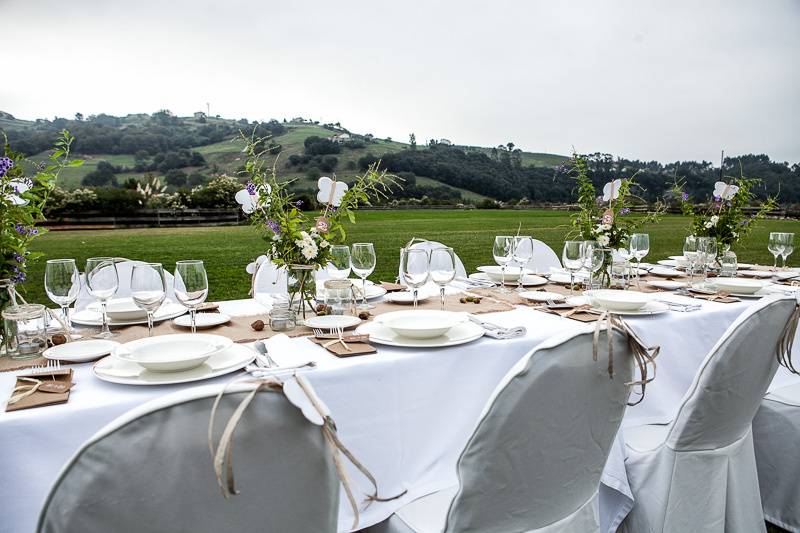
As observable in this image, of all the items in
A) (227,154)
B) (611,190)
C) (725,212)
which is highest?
(227,154)

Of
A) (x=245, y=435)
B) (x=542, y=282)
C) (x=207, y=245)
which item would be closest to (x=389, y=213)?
(x=207, y=245)

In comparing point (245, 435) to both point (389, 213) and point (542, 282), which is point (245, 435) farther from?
point (389, 213)

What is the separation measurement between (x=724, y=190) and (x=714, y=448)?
6.80ft

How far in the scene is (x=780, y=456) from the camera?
7.37ft

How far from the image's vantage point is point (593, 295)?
2.23 metres

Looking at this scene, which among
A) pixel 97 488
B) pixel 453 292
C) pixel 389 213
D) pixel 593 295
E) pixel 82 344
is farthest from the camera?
pixel 389 213

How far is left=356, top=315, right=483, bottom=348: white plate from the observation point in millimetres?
1547

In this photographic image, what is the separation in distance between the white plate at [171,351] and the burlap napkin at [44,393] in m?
0.12

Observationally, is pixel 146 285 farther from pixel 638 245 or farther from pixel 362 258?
pixel 638 245

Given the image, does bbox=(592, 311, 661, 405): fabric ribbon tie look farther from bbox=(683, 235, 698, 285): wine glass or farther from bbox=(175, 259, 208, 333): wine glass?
bbox=(683, 235, 698, 285): wine glass

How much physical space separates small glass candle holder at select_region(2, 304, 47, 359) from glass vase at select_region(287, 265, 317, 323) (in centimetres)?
78

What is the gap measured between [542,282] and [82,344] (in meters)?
2.19

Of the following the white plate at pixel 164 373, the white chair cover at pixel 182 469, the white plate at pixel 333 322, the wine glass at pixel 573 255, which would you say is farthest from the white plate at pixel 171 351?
the wine glass at pixel 573 255

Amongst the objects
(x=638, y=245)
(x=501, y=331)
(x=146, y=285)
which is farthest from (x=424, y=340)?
(x=638, y=245)
